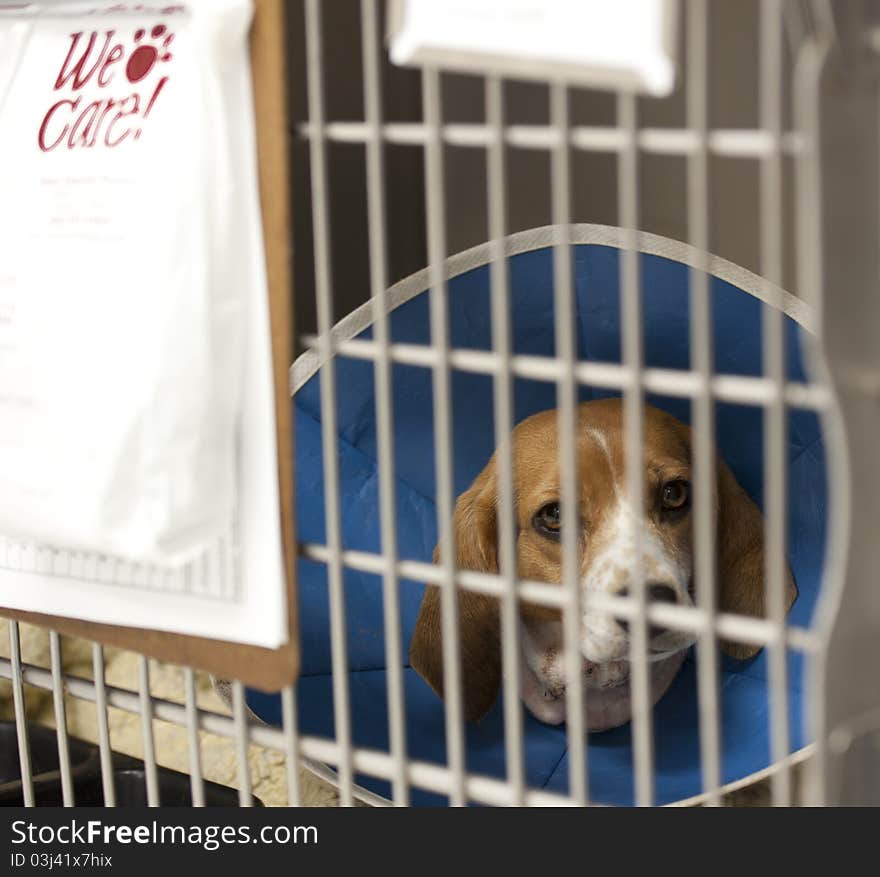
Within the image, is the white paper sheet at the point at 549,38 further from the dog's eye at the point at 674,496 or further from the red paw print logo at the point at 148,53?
the dog's eye at the point at 674,496

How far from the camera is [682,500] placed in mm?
1718

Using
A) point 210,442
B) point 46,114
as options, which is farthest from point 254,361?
point 46,114

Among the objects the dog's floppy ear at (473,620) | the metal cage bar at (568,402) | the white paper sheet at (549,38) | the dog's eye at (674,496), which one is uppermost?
the white paper sheet at (549,38)

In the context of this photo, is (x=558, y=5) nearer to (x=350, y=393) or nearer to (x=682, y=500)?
(x=350, y=393)

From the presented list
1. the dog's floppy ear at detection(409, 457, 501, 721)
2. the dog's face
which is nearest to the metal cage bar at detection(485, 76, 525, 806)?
the dog's face

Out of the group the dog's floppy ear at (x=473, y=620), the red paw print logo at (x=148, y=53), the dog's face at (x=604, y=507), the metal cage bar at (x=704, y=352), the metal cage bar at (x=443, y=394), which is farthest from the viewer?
the dog's floppy ear at (x=473, y=620)

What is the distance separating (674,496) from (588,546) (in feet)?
0.55

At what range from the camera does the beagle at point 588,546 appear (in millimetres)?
1644

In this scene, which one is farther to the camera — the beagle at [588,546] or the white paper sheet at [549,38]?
the beagle at [588,546]

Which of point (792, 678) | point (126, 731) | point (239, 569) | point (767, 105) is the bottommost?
point (126, 731)

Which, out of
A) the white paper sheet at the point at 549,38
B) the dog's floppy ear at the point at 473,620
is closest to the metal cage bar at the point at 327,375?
the white paper sheet at the point at 549,38

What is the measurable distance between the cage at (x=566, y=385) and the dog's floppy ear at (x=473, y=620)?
0.04m

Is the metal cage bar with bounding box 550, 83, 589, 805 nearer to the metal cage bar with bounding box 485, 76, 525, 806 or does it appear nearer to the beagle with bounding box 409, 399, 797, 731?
the metal cage bar with bounding box 485, 76, 525, 806

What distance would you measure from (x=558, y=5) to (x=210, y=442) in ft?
1.28
